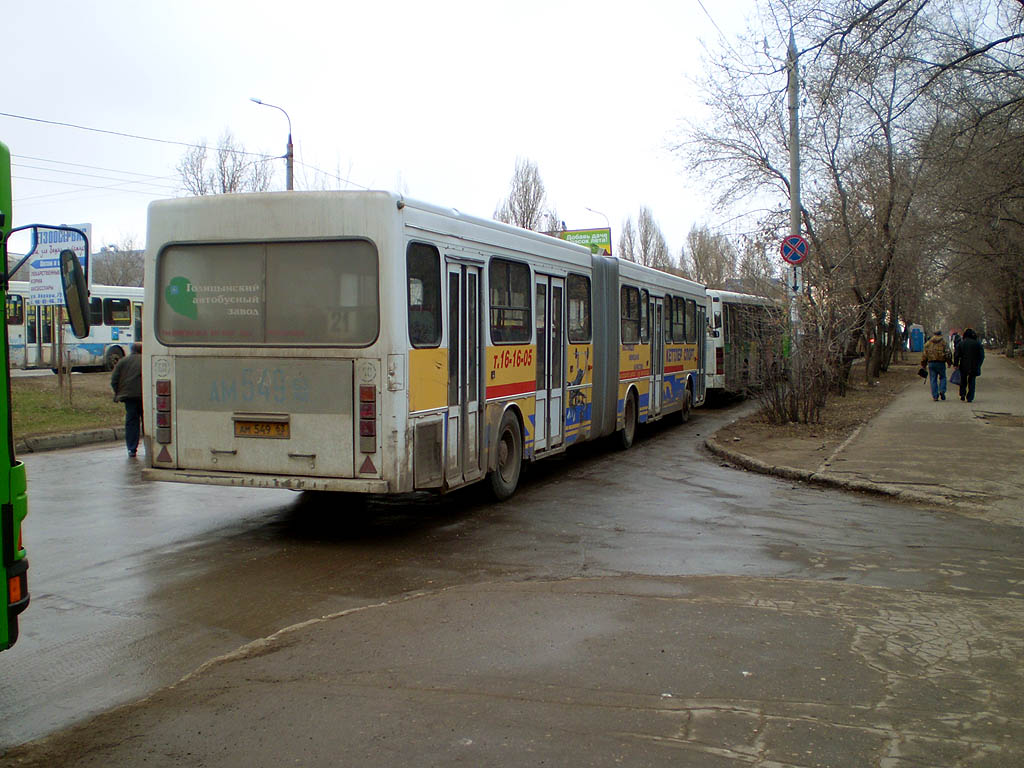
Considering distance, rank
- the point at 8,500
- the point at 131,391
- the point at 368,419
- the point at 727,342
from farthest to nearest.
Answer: the point at 727,342
the point at 131,391
the point at 368,419
the point at 8,500

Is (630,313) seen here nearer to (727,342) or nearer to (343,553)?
(343,553)

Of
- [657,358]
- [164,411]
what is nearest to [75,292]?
[164,411]

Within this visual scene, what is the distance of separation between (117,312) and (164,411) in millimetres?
27647

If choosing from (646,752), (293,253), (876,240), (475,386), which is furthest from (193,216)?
(876,240)

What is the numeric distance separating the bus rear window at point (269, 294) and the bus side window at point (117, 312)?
27.3 metres

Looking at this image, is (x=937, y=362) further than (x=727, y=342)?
No

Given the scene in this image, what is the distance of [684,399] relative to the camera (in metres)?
19.4

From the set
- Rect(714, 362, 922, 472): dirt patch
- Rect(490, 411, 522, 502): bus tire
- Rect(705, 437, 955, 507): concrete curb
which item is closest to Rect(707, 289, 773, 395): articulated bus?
Rect(714, 362, 922, 472): dirt patch

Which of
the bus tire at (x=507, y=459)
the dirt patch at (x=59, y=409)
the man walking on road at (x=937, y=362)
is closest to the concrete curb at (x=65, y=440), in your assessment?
the dirt patch at (x=59, y=409)

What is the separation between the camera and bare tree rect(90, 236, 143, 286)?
69500 mm

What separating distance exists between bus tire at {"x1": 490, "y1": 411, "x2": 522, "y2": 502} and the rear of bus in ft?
7.72

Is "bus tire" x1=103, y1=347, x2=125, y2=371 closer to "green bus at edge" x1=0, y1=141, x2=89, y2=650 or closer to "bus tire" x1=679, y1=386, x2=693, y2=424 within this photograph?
"bus tire" x1=679, y1=386, x2=693, y2=424

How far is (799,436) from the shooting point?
52.5ft

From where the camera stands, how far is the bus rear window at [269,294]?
794 cm
